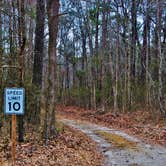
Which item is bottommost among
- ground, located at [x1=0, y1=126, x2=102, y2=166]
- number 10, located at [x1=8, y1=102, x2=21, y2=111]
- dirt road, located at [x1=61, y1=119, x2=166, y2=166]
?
dirt road, located at [x1=61, y1=119, x2=166, y2=166]

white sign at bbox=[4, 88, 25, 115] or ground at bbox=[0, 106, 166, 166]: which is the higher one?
white sign at bbox=[4, 88, 25, 115]

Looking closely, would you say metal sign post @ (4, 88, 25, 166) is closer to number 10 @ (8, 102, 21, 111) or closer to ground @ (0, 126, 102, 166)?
number 10 @ (8, 102, 21, 111)

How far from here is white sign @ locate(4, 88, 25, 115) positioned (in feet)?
28.1

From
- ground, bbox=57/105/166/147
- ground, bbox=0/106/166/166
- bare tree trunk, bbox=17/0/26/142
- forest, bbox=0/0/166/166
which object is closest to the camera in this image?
ground, bbox=0/106/166/166

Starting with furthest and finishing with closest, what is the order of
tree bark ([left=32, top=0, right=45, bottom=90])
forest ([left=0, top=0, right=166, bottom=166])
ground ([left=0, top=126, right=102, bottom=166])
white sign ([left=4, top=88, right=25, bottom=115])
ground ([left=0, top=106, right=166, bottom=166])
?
tree bark ([left=32, top=0, right=45, bottom=90]) < forest ([left=0, top=0, right=166, bottom=166]) < ground ([left=0, top=106, right=166, bottom=166]) < ground ([left=0, top=126, right=102, bottom=166]) < white sign ([left=4, top=88, right=25, bottom=115])

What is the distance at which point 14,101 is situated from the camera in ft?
28.4

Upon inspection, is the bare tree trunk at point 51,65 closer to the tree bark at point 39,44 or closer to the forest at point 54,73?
the forest at point 54,73

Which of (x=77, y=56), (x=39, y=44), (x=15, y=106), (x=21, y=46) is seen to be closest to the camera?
(x=15, y=106)

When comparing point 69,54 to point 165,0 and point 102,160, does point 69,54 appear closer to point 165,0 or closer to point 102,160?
point 165,0

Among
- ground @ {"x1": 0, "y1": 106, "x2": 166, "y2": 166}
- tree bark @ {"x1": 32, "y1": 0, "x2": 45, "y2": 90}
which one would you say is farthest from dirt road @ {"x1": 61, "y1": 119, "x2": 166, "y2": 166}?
tree bark @ {"x1": 32, "y1": 0, "x2": 45, "y2": 90}

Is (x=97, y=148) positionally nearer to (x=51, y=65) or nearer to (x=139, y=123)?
(x=51, y=65)

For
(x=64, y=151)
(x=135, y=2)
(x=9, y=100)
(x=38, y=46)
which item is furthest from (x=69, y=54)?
(x=9, y=100)

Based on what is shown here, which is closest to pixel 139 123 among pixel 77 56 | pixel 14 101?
pixel 14 101

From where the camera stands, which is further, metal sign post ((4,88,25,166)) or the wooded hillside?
the wooded hillside
